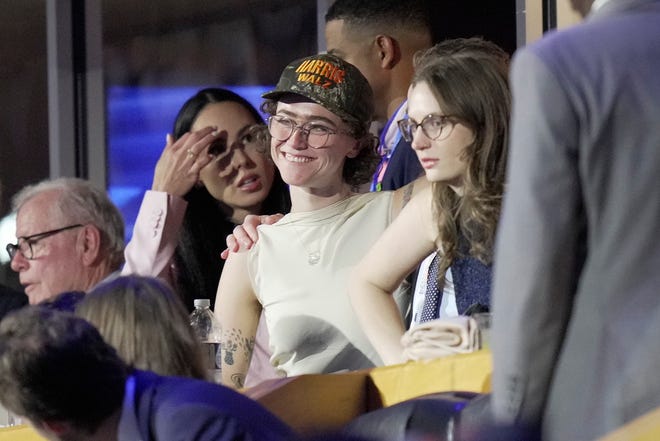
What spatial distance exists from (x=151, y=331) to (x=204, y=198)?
1663mm

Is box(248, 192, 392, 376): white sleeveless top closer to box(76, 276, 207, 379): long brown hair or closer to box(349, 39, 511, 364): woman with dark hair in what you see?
box(349, 39, 511, 364): woman with dark hair

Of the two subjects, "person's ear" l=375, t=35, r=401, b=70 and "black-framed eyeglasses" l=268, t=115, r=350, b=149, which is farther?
"person's ear" l=375, t=35, r=401, b=70

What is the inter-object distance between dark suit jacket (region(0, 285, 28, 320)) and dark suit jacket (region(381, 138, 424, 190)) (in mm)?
1374

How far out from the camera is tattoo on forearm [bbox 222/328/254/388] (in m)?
3.79

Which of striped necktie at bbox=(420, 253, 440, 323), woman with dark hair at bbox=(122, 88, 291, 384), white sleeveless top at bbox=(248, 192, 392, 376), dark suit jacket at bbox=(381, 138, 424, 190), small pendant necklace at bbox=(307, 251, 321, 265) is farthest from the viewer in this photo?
woman with dark hair at bbox=(122, 88, 291, 384)

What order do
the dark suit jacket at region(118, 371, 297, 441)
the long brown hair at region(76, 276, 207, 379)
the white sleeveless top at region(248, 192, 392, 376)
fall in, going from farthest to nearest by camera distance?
the white sleeveless top at region(248, 192, 392, 376) → the long brown hair at region(76, 276, 207, 379) → the dark suit jacket at region(118, 371, 297, 441)

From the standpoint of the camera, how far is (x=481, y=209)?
10.4 feet

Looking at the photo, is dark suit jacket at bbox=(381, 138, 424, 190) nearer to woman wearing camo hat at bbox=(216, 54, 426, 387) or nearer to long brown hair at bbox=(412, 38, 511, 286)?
woman wearing camo hat at bbox=(216, 54, 426, 387)

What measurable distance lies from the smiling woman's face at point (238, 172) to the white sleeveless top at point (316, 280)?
61 cm

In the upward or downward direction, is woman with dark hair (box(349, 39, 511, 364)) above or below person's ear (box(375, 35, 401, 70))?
below

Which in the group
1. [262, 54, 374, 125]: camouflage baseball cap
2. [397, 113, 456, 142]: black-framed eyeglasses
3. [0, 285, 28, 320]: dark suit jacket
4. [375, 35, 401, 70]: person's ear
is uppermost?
[375, 35, 401, 70]: person's ear

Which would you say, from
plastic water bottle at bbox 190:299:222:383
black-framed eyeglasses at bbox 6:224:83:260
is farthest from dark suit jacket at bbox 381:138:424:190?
black-framed eyeglasses at bbox 6:224:83:260

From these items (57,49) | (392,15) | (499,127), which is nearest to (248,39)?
(57,49)

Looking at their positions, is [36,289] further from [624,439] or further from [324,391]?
[624,439]
